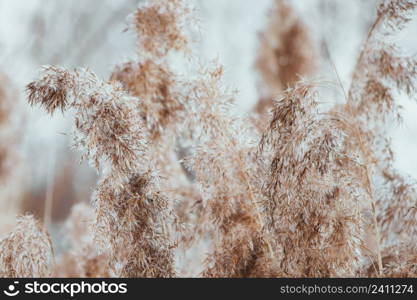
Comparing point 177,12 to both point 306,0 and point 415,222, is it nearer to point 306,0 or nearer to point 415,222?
point 415,222

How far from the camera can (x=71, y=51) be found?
270 inches

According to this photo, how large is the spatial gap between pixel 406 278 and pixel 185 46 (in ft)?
5.49

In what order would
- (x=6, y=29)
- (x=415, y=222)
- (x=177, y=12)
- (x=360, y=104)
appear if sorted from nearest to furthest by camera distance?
(x=415, y=222) < (x=360, y=104) < (x=177, y=12) < (x=6, y=29)

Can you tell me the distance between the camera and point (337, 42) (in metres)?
5.96

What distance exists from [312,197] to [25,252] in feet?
4.44

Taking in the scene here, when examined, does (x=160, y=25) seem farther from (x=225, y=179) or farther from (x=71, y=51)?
(x=71, y=51)

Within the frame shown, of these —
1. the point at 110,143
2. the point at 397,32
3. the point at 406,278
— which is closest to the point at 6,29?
the point at 110,143

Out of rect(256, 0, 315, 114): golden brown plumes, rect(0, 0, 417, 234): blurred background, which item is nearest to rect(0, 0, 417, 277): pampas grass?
rect(0, 0, 417, 234): blurred background

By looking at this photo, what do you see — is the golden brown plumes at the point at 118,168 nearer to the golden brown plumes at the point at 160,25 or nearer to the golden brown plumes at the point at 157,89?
the golden brown plumes at the point at 157,89

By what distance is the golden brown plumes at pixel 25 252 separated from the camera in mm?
2691

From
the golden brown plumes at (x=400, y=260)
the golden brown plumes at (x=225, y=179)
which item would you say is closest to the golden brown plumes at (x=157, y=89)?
the golden brown plumes at (x=225, y=179)

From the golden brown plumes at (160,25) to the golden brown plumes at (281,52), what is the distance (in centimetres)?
219

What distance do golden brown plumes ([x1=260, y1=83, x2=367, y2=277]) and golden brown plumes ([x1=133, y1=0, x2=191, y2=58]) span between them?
1.05 m

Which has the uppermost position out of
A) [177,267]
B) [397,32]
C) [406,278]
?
[397,32]
